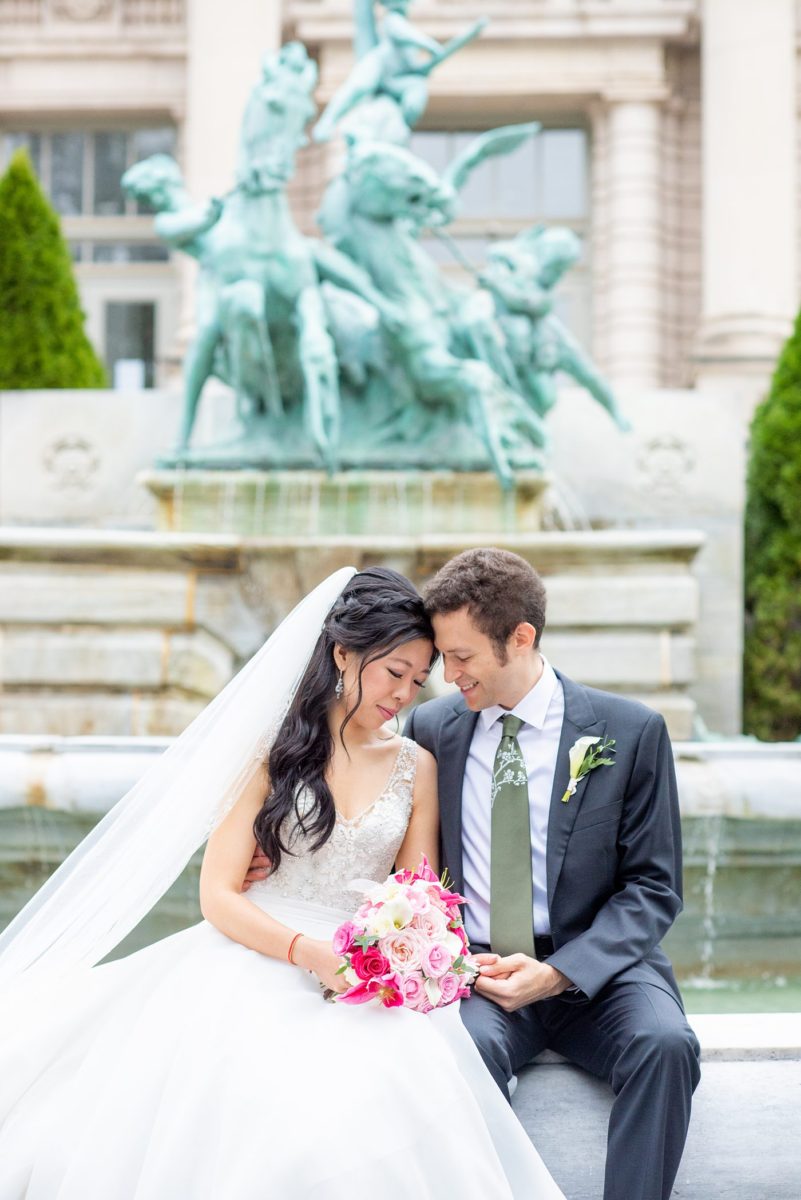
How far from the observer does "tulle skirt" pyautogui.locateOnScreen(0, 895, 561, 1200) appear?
2.27 meters

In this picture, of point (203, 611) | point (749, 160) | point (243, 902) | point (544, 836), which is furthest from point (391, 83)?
point (749, 160)

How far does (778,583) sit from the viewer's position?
1095cm

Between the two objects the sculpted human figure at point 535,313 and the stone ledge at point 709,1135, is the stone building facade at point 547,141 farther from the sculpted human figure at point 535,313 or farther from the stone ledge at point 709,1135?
the stone ledge at point 709,1135

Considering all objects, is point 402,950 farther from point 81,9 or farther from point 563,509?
point 81,9

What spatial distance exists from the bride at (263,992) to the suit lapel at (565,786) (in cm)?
31

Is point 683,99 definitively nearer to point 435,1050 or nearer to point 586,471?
point 586,471

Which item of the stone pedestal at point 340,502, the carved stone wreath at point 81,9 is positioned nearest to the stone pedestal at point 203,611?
the stone pedestal at point 340,502

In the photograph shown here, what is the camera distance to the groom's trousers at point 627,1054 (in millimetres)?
2428

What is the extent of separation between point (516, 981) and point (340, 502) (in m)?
6.55

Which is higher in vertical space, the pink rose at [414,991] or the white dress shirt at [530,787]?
the white dress shirt at [530,787]

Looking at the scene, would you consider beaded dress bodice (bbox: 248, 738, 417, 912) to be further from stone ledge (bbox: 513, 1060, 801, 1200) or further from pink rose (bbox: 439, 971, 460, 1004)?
stone ledge (bbox: 513, 1060, 801, 1200)

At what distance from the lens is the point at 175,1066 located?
8.12 feet

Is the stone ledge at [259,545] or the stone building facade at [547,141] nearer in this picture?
the stone ledge at [259,545]

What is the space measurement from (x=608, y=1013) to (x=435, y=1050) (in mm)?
418
